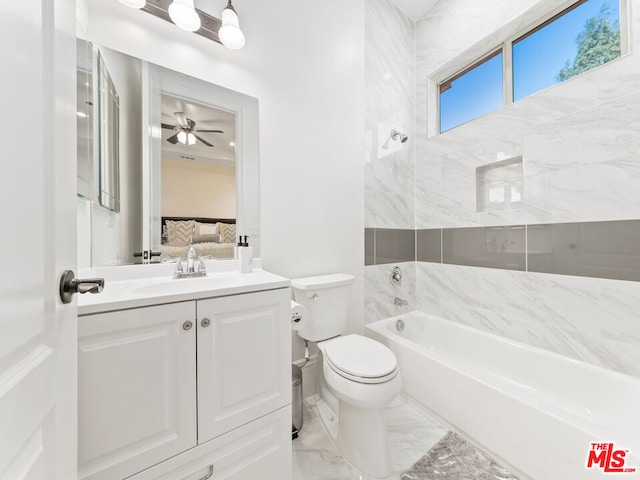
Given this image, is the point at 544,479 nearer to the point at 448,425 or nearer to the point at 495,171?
the point at 448,425

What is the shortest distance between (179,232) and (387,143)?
173 cm

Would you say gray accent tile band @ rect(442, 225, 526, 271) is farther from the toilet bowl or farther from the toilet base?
the toilet base

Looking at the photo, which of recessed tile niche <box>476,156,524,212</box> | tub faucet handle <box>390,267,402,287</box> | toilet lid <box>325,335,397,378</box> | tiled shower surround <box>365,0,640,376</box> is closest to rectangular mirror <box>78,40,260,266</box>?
toilet lid <box>325,335,397,378</box>

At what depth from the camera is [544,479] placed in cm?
111

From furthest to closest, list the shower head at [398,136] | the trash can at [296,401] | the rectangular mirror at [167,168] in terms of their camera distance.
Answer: the shower head at [398,136]
the trash can at [296,401]
the rectangular mirror at [167,168]

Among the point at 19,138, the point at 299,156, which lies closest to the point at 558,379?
the point at 299,156

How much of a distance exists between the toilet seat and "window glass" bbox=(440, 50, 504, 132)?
1.90 meters

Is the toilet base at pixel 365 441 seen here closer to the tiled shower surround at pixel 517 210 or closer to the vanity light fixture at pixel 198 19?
the tiled shower surround at pixel 517 210

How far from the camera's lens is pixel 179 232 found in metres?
1.32

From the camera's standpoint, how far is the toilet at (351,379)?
3.96 ft

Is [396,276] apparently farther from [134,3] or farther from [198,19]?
[134,3]

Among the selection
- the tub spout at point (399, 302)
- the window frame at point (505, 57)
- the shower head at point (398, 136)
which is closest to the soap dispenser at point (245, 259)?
the tub spout at point (399, 302)

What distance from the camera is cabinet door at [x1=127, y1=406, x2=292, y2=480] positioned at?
2.87 ft

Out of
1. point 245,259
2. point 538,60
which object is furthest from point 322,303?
point 538,60
